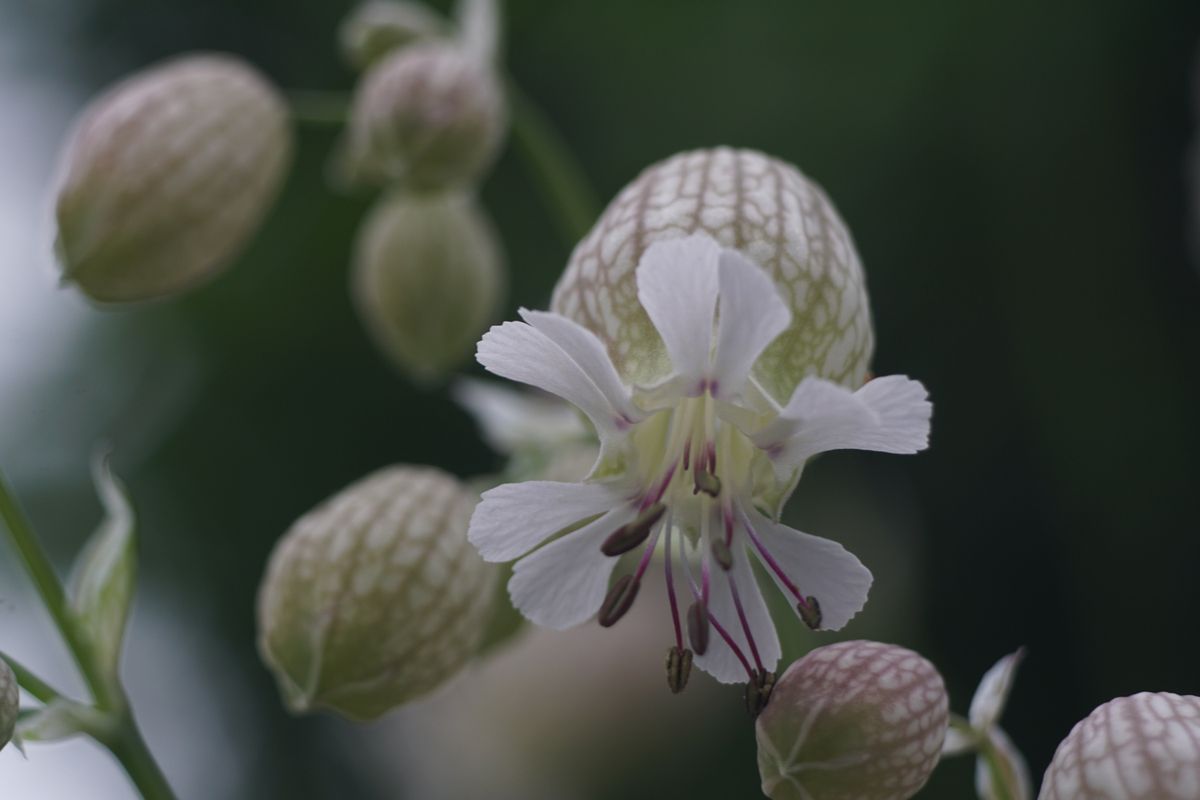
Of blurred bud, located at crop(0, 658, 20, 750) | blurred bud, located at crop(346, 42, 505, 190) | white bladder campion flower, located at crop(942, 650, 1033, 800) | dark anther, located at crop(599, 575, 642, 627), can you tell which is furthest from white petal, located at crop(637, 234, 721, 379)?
blurred bud, located at crop(346, 42, 505, 190)

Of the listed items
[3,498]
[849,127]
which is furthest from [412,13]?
[849,127]

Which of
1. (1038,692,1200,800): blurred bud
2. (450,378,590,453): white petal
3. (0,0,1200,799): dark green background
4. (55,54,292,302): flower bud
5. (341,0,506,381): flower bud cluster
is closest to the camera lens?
(1038,692,1200,800): blurred bud

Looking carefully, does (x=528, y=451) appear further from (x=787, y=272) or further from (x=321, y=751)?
(x=321, y=751)

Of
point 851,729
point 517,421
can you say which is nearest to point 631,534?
point 851,729

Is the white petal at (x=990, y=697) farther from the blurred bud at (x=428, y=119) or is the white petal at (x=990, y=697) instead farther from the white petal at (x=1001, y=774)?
the blurred bud at (x=428, y=119)

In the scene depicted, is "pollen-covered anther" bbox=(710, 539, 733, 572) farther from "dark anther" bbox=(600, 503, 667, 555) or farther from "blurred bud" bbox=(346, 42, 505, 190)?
"blurred bud" bbox=(346, 42, 505, 190)

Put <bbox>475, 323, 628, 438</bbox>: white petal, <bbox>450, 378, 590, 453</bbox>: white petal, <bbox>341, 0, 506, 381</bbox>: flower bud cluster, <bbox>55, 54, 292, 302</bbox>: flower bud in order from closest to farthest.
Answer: <bbox>475, 323, 628, 438</bbox>: white petal, <bbox>55, 54, 292, 302</bbox>: flower bud, <bbox>341, 0, 506, 381</bbox>: flower bud cluster, <bbox>450, 378, 590, 453</bbox>: white petal
